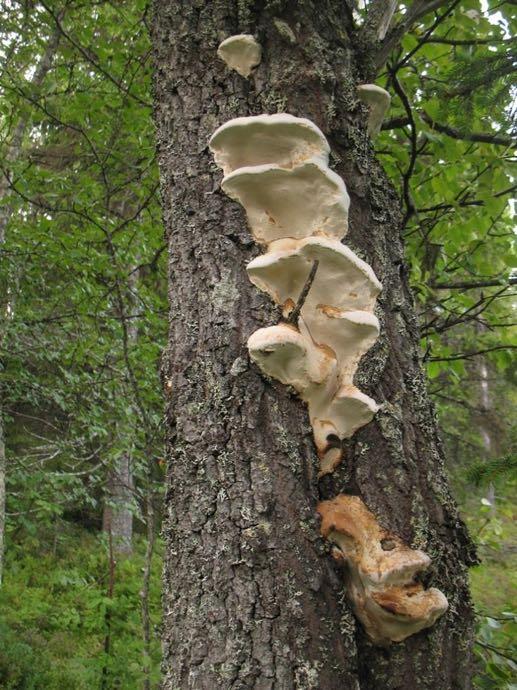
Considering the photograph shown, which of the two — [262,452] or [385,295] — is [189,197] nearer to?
[385,295]

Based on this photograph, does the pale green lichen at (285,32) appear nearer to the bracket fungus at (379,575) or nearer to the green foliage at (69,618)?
the bracket fungus at (379,575)

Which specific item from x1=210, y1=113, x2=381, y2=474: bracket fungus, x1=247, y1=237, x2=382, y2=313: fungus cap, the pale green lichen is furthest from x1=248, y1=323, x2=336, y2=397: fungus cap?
the pale green lichen

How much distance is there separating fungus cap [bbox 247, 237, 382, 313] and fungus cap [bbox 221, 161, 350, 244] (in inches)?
3.6

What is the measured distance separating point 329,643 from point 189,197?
1.19 metres

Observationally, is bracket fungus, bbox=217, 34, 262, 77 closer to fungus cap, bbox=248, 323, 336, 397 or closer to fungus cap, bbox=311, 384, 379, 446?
fungus cap, bbox=248, 323, 336, 397

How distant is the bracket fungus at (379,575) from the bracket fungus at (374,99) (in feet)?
4.32

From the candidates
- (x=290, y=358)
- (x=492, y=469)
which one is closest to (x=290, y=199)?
(x=290, y=358)

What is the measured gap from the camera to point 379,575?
1192 millimetres

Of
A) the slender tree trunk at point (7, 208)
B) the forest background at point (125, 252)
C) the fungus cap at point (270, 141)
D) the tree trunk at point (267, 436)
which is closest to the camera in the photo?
Answer: the tree trunk at point (267, 436)

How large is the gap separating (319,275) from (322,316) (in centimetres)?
11

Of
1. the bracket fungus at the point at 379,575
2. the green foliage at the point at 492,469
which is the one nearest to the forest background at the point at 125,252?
the green foliage at the point at 492,469

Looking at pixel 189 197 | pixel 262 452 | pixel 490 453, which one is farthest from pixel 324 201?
pixel 490 453

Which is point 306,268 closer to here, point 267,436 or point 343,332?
point 343,332

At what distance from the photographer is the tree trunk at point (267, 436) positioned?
1179 millimetres
